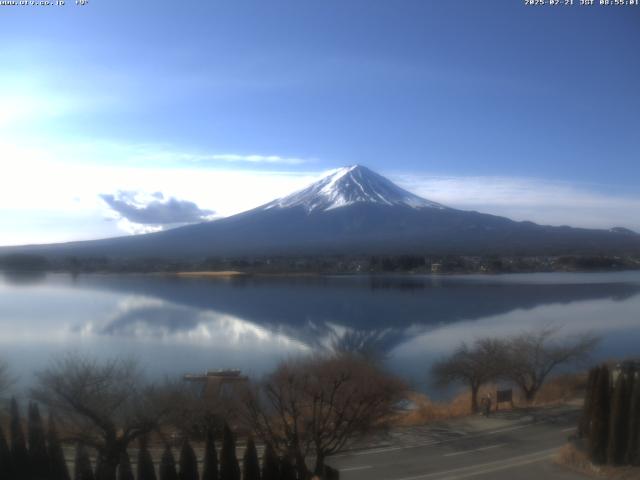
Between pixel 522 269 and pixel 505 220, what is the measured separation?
27.0 m

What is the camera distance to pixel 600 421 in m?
5.81

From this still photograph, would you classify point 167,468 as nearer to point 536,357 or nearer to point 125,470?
point 125,470

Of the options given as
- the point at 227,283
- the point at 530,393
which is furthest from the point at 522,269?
the point at 530,393

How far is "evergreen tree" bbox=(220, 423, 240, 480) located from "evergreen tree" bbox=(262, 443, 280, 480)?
0.72 ft

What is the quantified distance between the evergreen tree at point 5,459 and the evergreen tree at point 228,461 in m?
1.55

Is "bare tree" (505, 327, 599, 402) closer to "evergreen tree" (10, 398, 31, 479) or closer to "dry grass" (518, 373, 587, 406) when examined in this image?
"dry grass" (518, 373, 587, 406)

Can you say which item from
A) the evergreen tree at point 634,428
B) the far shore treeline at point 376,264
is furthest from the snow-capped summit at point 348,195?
the evergreen tree at point 634,428

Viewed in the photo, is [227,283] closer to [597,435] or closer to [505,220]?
[597,435]

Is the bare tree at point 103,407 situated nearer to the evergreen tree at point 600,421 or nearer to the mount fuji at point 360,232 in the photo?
the evergreen tree at point 600,421

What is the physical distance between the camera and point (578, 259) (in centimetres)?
2978

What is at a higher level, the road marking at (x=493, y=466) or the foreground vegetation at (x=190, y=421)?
the foreground vegetation at (x=190, y=421)

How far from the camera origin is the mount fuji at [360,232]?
1440 inches

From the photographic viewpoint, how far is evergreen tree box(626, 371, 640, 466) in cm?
553

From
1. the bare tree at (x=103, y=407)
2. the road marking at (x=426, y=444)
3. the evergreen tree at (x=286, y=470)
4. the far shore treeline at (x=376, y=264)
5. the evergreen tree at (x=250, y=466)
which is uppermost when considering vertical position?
the far shore treeline at (x=376, y=264)
